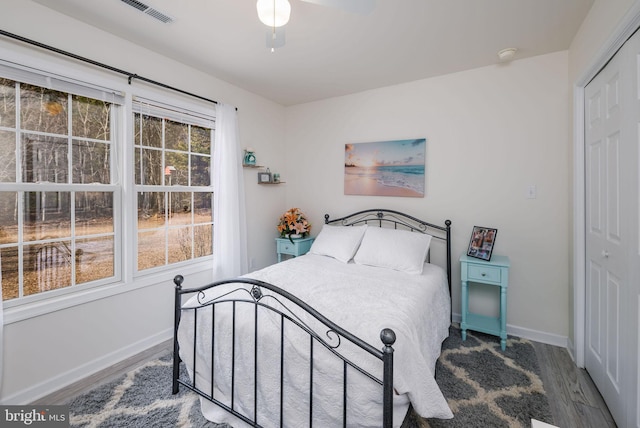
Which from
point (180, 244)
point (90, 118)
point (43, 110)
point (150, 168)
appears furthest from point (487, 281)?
point (43, 110)

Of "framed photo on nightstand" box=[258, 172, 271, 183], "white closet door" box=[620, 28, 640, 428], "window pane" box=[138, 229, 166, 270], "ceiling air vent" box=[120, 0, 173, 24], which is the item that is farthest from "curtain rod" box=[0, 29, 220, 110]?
"white closet door" box=[620, 28, 640, 428]

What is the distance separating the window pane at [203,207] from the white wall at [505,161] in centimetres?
186

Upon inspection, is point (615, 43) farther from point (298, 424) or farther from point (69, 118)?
point (69, 118)

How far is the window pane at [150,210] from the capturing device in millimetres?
2666

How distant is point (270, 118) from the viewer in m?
3.96

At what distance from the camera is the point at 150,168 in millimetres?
2734

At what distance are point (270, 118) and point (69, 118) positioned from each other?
86.9 inches

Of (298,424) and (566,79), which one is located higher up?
(566,79)

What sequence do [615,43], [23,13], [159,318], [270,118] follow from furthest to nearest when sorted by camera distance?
[270,118] → [159,318] → [23,13] → [615,43]

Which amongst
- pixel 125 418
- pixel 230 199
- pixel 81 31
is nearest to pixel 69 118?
pixel 81 31

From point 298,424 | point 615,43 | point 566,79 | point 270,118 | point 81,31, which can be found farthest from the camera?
point 270,118

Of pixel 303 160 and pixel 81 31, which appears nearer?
pixel 81 31

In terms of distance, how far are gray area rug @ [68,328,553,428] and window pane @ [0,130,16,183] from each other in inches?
60.0

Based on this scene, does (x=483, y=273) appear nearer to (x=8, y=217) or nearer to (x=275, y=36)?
(x=275, y=36)
